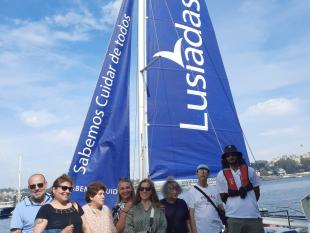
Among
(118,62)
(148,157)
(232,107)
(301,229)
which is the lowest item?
(301,229)

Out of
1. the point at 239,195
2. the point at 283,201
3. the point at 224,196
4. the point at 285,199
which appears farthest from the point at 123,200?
the point at 285,199

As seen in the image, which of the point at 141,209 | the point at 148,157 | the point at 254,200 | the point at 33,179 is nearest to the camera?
the point at 33,179

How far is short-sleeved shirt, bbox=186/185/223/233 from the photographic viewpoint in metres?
5.68

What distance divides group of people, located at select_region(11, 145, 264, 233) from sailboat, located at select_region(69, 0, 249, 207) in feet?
9.39

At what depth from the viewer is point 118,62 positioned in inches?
362

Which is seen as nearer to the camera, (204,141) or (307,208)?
(307,208)

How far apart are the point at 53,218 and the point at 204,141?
20.5 feet

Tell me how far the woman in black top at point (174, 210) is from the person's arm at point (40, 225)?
1886 millimetres

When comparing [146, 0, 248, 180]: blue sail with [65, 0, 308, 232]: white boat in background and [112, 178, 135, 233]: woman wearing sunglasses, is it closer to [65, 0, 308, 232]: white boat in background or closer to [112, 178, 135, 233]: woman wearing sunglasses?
[65, 0, 308, 232]: white boat in background

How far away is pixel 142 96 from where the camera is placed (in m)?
8.91

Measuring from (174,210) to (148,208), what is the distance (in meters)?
0.60

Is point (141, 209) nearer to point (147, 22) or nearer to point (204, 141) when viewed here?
point (204, 141)

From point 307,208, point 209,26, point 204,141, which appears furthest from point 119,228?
point 209,26

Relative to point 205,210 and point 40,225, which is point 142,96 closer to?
point 205,210
